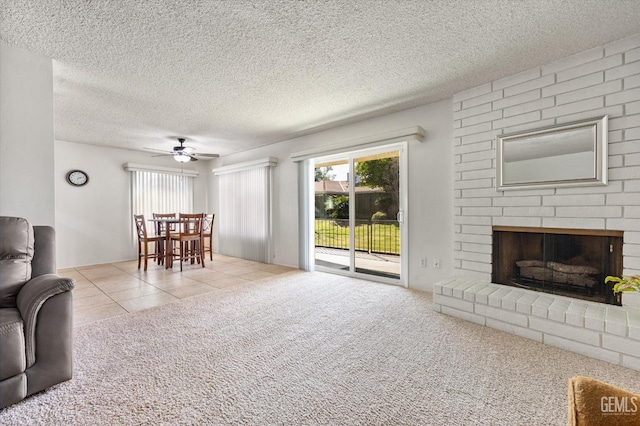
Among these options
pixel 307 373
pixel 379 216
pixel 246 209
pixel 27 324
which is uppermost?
pixel 246 209

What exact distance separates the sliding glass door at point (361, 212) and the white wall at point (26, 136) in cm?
326

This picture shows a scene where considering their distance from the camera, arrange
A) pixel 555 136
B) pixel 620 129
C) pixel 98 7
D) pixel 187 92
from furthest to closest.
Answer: pixel 187 92 → pixel 555 136 → pixel 620 129 → pixel 98 7

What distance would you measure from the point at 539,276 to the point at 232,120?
4.10m

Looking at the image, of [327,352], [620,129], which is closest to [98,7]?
[327,352]

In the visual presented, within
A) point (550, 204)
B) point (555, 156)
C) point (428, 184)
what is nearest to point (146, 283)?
point (428, 184)

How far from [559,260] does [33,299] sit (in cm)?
390

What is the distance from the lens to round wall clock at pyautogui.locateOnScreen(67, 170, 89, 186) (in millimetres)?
5066

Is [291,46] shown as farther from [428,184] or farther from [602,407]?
[602,407]

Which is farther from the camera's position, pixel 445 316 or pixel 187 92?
pixel 187 92

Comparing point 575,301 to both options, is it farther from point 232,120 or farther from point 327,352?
point 232,120

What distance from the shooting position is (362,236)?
4211 mm

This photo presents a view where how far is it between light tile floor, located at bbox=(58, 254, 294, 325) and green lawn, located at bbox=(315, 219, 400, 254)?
87cm

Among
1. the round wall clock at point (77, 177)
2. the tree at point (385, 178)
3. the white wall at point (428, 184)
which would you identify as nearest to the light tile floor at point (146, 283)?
the round wall clock at point (77, 177)

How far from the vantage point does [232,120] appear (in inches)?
158
